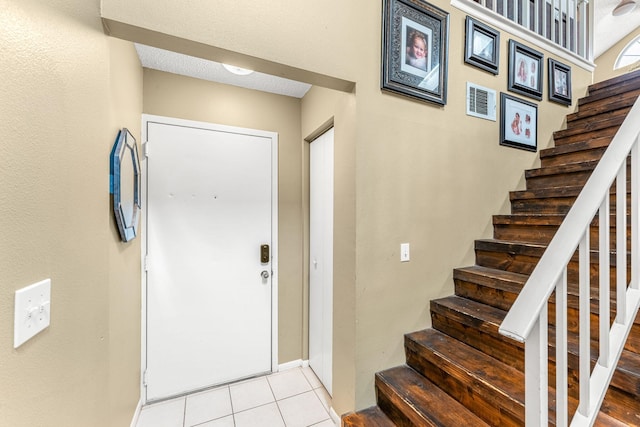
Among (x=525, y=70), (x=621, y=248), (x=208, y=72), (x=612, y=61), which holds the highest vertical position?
(x=612, y=61)

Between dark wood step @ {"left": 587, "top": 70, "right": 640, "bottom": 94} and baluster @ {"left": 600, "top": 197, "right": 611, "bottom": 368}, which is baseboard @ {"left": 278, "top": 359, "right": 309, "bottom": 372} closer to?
baluster @ {"left": 600, "top": 197, "right": 611, "bottom": 368}

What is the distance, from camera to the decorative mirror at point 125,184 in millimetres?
1318

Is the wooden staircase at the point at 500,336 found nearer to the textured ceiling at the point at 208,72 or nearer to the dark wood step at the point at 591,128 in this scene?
the dark wood step at the point at 591,128

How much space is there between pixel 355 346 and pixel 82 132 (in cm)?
162

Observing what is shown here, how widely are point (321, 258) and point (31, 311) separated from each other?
1723 millimetres

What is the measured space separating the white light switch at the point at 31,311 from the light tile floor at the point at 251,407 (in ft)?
5.15

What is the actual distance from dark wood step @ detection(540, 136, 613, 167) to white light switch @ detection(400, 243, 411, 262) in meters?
1.58

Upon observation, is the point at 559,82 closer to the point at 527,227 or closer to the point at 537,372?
the point at 527,227

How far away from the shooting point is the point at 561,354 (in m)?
0.82

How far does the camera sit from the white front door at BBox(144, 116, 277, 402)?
6.59ft

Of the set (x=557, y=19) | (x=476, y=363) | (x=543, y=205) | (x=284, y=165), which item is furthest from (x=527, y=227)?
(x=557, y=19)

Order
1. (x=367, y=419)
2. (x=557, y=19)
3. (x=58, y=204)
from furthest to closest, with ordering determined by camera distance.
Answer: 1. (x=557, y=19)
2. (x=367, y=419)
3. (x=58, y=204)

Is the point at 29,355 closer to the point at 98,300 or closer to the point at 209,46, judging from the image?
the point at 98,300

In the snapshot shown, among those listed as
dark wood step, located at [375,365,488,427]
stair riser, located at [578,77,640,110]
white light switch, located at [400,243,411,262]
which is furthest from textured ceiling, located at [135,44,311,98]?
stair riser, located at [578,77,640,110]
